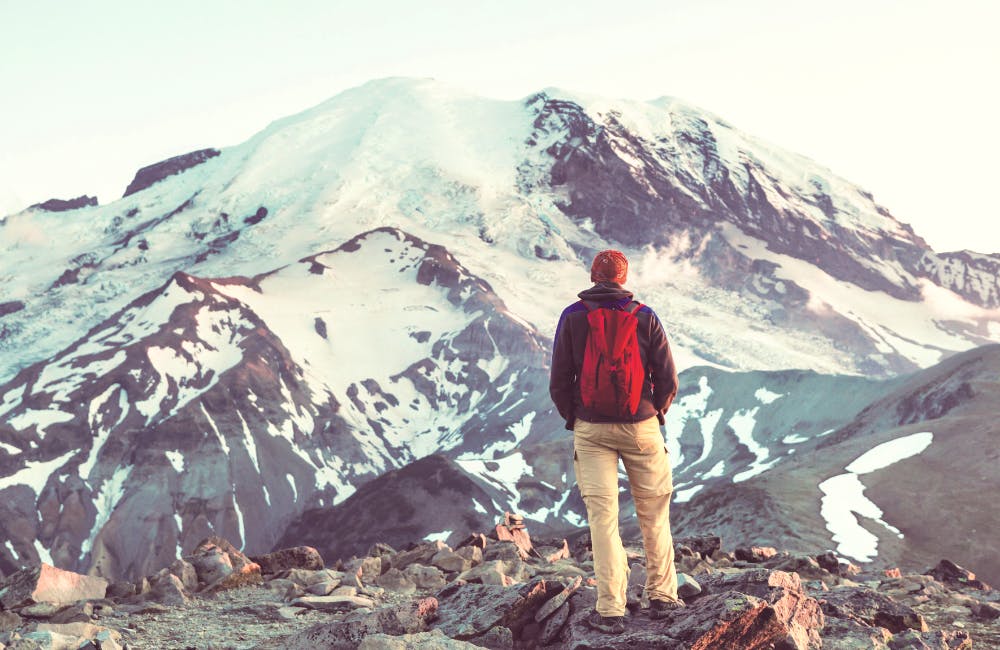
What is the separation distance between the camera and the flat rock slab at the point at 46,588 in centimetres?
1708

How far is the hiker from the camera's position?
11.9 metres

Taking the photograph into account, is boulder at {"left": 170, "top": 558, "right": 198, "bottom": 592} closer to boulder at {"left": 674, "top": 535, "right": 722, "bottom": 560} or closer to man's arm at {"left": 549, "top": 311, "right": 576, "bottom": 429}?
man's arm at {"left": 549, "top": 311, "right": 576, "bottom": 429}

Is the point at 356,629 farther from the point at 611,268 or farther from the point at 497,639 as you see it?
the point at 611,268

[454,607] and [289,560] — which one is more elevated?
[454,607]

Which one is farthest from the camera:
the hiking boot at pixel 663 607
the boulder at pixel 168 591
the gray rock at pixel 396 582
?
the gray rock at pixel 396 582

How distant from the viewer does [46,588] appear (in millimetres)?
17453

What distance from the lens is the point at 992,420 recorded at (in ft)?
363

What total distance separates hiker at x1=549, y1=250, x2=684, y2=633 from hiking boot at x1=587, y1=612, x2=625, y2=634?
0.4 inches

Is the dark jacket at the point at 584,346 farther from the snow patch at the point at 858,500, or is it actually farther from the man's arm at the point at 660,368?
the snow patch at the point at 858,500

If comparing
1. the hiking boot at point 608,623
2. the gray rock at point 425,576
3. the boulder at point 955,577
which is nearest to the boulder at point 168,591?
the gray rock at point 425,576

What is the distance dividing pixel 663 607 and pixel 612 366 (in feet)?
9.18

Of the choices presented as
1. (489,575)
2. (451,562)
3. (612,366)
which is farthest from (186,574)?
(612,366)

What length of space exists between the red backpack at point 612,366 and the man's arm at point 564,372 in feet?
0.72

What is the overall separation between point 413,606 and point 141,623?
14.3 ft
